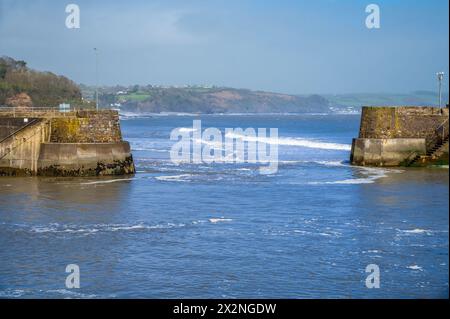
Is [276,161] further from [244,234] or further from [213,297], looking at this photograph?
[213,297]

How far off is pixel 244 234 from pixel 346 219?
4.01 meters

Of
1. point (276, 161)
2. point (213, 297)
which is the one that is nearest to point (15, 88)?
point (276, 161)

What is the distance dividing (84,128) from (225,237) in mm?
18084

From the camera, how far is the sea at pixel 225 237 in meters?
16.2

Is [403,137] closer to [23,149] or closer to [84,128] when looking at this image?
[84,128]

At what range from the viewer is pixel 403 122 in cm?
4256

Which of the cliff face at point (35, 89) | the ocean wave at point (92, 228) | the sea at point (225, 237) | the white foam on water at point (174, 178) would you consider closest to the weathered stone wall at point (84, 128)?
the sea at point (225, 237)

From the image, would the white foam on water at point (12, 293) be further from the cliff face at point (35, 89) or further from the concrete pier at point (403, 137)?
the cliff face at point (35, 89)

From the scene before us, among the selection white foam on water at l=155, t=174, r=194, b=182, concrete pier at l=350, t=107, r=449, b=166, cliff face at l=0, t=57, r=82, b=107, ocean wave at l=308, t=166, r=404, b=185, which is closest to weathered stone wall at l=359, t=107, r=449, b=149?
concrete pier at l=350, t=107, r=449, b=166

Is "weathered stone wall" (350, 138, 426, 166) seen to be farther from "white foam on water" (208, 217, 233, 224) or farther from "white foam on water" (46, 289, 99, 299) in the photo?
"white foam on water" (46, 289, 99, 299)

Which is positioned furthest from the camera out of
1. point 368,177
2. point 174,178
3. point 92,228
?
point 174,178

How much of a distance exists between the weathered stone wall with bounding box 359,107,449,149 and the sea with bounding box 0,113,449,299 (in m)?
6.47

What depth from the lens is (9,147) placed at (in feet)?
123

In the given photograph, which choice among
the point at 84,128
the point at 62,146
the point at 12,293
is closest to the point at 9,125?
the point at 62,146
